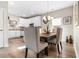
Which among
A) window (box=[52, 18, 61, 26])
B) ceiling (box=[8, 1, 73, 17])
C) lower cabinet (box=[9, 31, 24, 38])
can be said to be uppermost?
ceiling (box=[8, 1, 73, 17])

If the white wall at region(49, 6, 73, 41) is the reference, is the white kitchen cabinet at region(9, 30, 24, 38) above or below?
below

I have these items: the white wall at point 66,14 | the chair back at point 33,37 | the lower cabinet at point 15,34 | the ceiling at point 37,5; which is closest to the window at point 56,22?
the white wall at point 66,14

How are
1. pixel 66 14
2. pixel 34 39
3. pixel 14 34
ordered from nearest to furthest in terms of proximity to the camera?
pixel 34 39
pixel 66 14
pixel 14 34

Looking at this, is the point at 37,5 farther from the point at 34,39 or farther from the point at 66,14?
the point at 34,39

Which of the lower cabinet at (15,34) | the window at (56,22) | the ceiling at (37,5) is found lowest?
the lower cabinet at (15,34)

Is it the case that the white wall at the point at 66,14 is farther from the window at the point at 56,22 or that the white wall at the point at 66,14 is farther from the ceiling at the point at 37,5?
the ceiling at the point at 37,5

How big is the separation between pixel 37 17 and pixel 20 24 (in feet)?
6.66

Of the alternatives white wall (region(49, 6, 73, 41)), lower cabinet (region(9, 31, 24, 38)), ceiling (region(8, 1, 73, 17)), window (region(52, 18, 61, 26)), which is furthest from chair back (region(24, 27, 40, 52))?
lower cabinet (region(9, 31, 24, 38))

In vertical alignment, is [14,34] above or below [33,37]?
below

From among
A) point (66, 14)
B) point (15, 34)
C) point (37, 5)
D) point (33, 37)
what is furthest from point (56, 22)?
point (33, 37)

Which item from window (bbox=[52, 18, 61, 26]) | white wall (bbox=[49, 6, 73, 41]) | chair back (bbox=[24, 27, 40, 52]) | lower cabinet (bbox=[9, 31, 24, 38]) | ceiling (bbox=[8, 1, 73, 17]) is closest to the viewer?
chair back (bbox=[24, 27, 40, 52])

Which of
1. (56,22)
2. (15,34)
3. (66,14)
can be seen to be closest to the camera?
(66,14)

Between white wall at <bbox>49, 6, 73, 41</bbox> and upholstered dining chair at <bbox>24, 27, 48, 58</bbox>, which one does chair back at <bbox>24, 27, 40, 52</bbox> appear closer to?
upholstered dining chair at <bbox>24, 27, 48, 58</bbox>

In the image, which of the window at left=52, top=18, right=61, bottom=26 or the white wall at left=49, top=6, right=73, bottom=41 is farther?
the window at left=52, top=18, right=61, bottom=26
